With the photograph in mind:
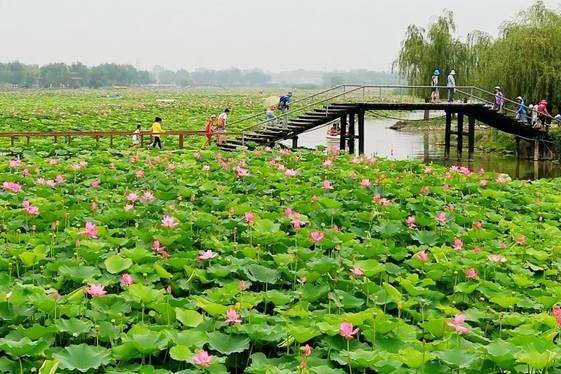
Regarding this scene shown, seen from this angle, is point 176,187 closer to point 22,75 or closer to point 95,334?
point 95,334

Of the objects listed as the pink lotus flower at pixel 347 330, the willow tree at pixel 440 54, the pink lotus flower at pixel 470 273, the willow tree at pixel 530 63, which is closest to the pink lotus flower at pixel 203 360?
the pink lotus flower at pixel 347 330

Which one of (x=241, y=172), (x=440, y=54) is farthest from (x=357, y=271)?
(x=440, y=54)

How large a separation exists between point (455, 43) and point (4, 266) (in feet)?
84.1

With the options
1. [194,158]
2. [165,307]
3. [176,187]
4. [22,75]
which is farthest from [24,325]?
[22,75]

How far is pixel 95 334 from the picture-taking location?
317 cm

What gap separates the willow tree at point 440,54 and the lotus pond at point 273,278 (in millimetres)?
20829

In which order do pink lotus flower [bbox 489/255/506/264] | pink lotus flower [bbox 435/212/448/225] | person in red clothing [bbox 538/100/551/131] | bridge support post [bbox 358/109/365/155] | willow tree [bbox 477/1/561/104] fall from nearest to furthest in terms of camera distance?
pink lotus flower [bbox 489/255/506/264]
pink lotus flower [bbox 435/212/448/225]
bridge support post [bbox 358/109/365/155]
person in red clothing [bbox 538/100/551/131]
willow tree [bbox 477/1/561/104]

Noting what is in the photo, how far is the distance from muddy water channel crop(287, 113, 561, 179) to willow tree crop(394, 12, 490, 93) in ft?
7.47

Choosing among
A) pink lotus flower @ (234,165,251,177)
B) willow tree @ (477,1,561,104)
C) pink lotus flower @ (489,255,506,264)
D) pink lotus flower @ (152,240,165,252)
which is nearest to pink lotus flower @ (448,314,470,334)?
pink lotus flower @ (489,255,506,264)

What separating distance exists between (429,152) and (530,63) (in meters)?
3.41

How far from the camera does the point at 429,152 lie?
1983cm

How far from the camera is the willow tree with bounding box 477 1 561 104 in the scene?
61.2ft

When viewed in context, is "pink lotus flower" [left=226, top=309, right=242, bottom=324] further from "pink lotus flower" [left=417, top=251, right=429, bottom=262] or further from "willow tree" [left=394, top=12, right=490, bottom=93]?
"willow tree" [left=394, top=12, right=490, bottom=93]

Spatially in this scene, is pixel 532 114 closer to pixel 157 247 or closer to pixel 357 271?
pixel 357 271
